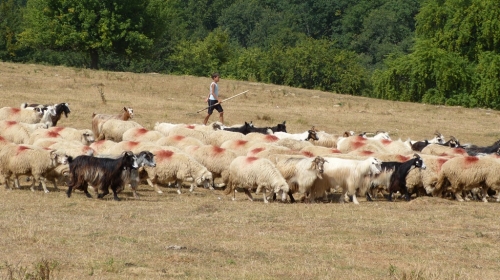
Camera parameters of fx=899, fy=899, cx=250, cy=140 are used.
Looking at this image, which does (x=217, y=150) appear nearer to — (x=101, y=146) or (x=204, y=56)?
(x=101, y=146)

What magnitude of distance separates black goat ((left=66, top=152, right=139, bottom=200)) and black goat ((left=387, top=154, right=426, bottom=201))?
5.56 metres

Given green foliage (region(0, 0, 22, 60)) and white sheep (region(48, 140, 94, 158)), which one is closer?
white sheep (region(48, 140, 94, 158))

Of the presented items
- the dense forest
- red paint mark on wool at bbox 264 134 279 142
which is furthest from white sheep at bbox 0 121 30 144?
the dense forest

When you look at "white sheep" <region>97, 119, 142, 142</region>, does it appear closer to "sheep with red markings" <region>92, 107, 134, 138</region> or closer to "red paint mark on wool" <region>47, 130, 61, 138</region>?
"sheep with red markings" <region>92, 107, 134, 138</region>

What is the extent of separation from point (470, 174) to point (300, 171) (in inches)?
145

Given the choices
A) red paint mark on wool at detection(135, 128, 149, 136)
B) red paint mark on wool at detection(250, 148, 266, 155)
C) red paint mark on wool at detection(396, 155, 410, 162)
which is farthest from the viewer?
red paint mark on wool at detection(135, 128, 149, 136)

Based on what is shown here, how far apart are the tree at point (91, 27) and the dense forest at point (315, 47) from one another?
3.0 inches

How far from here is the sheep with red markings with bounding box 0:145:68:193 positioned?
59.8ft

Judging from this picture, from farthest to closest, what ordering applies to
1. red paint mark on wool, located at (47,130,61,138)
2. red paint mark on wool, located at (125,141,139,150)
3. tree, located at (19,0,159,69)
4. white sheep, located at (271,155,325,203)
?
tree, located at (19,0,159,69)
red paint mark on wool, located at (47,130,61,138)
red paint mark on wool, located at (125,141,139,150)
white sheep, located at (271,155,325,203)

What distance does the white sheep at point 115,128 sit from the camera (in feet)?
81.8

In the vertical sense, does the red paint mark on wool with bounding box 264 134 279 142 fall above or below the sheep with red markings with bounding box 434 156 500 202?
above

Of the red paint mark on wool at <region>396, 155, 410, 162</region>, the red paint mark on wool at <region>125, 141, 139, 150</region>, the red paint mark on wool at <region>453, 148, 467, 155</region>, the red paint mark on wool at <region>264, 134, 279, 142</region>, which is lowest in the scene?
the red paint mark on wool at <region>396, 155, 410, 162</region>

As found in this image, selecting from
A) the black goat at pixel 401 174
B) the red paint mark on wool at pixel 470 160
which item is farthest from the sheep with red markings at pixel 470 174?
the black goat at pixel 401 174

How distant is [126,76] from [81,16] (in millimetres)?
14082
